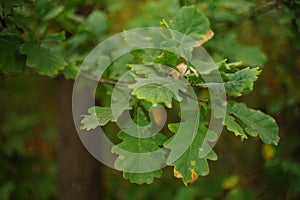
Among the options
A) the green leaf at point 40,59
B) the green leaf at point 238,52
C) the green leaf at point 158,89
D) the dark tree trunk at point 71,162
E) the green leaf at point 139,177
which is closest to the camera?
the green leaf at point 158,89

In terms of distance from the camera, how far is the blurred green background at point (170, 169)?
4.28 feet

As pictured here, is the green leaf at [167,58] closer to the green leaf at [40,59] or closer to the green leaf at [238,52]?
the green leaf at [40,59]

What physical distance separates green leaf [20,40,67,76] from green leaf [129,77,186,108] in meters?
0.29

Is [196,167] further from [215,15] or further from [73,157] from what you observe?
[73,157]

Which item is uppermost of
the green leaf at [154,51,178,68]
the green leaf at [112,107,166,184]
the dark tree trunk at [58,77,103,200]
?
the green leaf at [154,51,178,68]

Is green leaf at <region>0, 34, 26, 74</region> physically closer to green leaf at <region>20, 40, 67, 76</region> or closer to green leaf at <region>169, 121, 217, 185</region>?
green leaf at <region>20, 40, 67, 76</region>

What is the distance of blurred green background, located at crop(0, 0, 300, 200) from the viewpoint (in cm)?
130

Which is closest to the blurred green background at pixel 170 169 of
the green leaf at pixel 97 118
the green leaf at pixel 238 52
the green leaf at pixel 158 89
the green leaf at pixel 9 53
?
the green leaf at pixel 238 52

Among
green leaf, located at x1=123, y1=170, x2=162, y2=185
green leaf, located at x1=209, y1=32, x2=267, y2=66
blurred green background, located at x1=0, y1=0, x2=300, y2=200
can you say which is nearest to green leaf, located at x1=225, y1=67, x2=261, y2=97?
green leaf, located at x1=123, y1=170, x2=162, y2=185

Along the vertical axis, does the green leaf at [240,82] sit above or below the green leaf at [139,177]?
above

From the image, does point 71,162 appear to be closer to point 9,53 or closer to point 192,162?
point 9,53

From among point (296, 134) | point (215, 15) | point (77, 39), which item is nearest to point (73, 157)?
point (77, 39)

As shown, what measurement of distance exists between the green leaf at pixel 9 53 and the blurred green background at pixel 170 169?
11 centimetres

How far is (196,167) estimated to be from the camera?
0.80m
